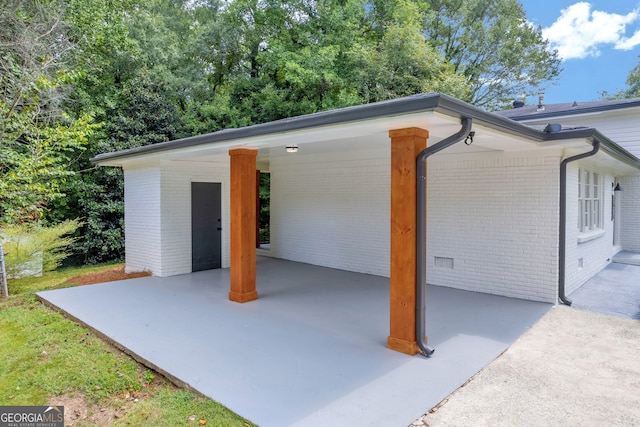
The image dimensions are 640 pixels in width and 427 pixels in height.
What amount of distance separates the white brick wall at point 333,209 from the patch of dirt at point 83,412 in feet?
18.5

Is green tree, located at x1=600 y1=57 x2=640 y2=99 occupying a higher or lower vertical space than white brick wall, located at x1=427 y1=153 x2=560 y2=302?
higher

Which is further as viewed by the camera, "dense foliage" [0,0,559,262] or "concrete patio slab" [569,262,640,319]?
"dense foliage" [0,0,559,262]

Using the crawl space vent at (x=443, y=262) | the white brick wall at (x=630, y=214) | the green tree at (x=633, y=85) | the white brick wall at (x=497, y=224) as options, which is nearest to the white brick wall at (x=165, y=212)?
the crawl space vent at (x=443, y=262)

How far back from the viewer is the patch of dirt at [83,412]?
295 centimetres

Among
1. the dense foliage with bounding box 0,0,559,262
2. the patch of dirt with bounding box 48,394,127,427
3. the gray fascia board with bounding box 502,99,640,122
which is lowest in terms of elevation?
the patch of dirt with bounding box 48,394,127,427

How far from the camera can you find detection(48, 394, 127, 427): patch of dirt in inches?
116

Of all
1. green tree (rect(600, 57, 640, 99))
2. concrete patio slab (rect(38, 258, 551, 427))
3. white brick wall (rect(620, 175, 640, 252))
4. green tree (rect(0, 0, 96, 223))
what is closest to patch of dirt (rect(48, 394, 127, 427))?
concrete patio slab (rect(38, 258, 551, 427))

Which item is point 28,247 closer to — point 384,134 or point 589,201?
point 384,134

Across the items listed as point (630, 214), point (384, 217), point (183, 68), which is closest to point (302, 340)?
point (384, 217)

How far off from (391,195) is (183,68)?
14.3 m

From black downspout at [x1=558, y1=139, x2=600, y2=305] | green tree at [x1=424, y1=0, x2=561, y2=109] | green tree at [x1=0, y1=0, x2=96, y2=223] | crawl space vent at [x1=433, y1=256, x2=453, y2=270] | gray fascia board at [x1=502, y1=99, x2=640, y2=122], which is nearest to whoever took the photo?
black downspout at [x1=558, y1=139, x2=600, y2=305]

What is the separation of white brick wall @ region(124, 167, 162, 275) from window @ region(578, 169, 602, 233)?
8238 millimetres

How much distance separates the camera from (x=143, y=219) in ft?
27.3

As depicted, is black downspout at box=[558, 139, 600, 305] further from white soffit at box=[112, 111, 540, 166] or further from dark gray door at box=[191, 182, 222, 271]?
dark gray door at box=[191, 182, 222, 271]
